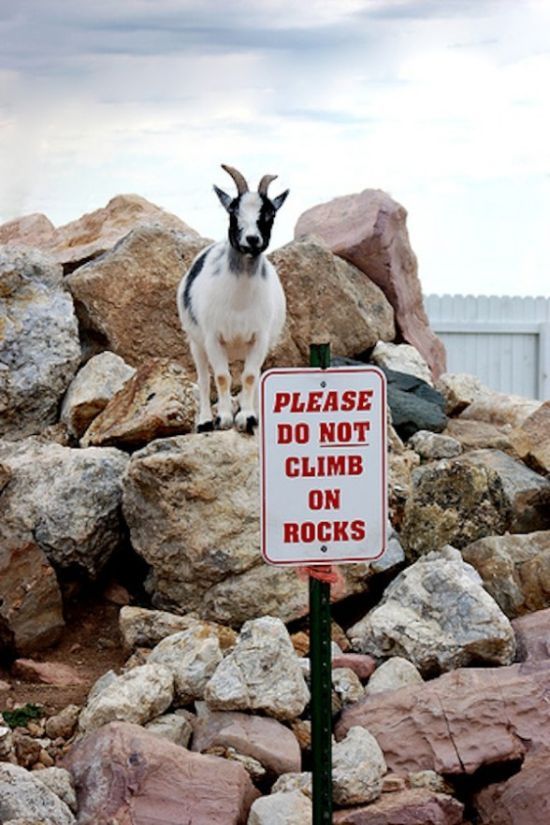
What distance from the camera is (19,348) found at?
1162cm

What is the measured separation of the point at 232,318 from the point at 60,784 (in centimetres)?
324

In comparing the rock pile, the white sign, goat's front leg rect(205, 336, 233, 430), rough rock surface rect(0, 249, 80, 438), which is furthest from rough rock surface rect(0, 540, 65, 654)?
the white sign

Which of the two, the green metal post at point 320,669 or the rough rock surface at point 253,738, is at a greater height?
the green metal post at point 320,669

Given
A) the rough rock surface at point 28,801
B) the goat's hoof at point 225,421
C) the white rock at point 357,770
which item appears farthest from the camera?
the goat's hoof at point 225,421

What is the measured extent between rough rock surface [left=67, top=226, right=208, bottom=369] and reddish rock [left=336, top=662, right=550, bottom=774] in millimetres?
4758

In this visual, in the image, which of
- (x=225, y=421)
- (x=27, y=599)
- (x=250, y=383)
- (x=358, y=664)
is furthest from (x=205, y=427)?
(x=358, y=664)

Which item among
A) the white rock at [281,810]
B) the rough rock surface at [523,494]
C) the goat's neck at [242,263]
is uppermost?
the goat's neck at [242,263]

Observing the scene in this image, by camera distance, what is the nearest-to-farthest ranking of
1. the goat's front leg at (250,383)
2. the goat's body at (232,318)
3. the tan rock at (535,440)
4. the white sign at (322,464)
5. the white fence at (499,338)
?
→ the white sign at (322,464), the goat's body at (232,318), the goat's front leg at (250,383), the tan rock at (535,440), the white fence at (499,338)

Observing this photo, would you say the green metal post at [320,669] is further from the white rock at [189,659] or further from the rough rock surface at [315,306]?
the rough rock surface at [315,306]

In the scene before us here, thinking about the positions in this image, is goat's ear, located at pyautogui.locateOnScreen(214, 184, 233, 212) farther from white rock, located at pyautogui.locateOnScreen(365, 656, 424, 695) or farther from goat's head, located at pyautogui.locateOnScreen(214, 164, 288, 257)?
white rock, located at pyautogui.locateOnScreen(365, 656, 424, 695)

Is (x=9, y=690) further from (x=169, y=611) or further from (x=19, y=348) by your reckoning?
(x=19, y=348)

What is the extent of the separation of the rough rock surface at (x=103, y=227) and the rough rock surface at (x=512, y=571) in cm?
502

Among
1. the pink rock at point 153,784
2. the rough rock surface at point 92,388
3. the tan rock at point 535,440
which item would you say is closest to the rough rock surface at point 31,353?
the rough rock surface at point 92,388

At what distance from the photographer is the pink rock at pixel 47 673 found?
888 centimetres
